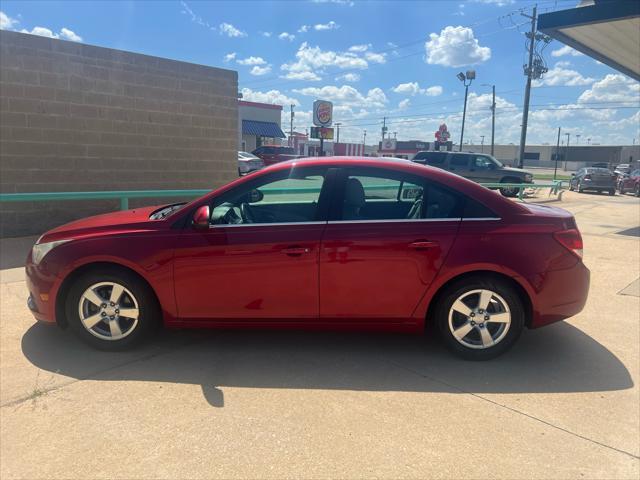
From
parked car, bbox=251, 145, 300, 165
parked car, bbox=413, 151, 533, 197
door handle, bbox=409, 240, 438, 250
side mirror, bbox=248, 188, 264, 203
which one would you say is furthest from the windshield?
parked car, bbox=251, 145, 300, 165

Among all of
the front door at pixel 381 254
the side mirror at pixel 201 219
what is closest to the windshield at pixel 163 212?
the side mirror at pixel 201 219

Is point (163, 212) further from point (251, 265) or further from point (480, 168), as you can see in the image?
point (480, 168)

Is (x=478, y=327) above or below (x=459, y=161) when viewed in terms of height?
below

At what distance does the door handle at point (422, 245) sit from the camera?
11.9ft

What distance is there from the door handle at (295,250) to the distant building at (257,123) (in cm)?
A: 4329

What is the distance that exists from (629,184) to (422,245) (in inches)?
1122

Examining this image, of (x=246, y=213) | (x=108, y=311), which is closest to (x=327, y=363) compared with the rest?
(x=246, y=213)

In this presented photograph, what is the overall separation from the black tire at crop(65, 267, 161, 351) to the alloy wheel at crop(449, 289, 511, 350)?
2398 mm

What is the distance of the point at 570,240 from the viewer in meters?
3.77

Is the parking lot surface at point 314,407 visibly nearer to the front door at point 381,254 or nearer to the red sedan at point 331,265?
the red sedan at point 331,265

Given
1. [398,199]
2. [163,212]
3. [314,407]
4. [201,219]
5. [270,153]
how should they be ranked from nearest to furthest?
[314,407], [201,219], [398,199], [163,212], [270,153]

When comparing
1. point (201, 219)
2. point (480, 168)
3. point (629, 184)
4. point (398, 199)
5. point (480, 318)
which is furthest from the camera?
point (629, 184)

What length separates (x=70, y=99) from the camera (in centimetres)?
870

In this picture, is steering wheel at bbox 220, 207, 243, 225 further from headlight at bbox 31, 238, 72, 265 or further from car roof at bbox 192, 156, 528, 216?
headlight at bbox 31, 238, 72, 265
